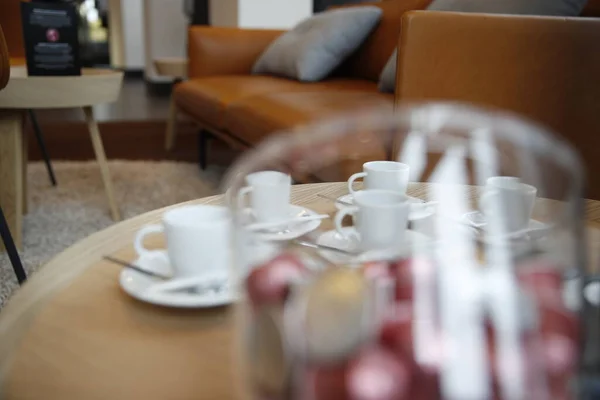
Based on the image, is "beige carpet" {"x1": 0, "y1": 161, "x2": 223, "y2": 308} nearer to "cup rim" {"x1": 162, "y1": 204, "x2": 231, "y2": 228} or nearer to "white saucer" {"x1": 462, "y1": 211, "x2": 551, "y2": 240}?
"cup rim" {"x1": 162, "y1": 204, "x2": 231, "y2": 228}

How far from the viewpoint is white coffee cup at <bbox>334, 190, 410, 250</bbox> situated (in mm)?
353

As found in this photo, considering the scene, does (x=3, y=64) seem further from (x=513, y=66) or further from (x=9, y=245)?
(x=513, y=66)

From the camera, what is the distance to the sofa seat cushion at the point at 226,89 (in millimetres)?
2096

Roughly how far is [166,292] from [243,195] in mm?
192

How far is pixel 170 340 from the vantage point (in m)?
0.42

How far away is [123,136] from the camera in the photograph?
337 cm

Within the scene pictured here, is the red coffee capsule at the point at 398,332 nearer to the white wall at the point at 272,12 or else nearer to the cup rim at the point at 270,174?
the cup rim at the point at 270,174

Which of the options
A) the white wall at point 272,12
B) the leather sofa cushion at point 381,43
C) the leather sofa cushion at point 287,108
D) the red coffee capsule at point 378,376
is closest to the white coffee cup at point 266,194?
the red coffee capsule at point 378,376

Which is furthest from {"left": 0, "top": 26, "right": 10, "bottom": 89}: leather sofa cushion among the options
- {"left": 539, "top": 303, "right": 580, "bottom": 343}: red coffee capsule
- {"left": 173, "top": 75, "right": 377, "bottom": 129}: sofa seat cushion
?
{"left": 539, "top": 303, "right": 580, "bottom": 343}: red coffee capsule

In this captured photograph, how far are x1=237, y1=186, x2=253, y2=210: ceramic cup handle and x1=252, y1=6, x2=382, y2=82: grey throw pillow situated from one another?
2.10 metres

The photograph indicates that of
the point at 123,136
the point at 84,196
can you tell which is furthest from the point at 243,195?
the point at 123,136

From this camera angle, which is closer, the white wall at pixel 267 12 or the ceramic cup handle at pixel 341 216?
the ceramic cup handle at pixel 341 216

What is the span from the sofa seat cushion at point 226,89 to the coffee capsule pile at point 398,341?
1.79 meters

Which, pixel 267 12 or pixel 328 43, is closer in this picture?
pixel 328 43
